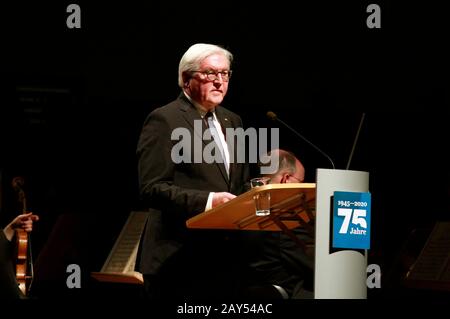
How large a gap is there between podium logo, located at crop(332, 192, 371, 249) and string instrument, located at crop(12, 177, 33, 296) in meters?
3.43

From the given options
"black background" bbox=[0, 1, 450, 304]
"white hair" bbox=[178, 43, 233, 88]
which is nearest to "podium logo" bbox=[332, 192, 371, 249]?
"white hair" bbox=[178, 43, 233, 88]

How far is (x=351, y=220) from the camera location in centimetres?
302

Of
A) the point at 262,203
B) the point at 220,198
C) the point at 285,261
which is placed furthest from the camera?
the point at 285,261

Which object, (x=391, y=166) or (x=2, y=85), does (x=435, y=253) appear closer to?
(x=391, y=166)

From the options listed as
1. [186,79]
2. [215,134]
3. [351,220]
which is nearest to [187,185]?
[215,134]

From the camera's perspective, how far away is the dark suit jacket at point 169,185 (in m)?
3.44

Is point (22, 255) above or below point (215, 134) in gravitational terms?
below

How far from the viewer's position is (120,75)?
6.36 metres

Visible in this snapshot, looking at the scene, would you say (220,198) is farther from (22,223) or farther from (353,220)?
(22,223)

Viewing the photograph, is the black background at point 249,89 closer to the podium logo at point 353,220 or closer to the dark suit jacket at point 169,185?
the dark suit jacket at point 169,185

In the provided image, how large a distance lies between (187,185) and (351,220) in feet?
2.57

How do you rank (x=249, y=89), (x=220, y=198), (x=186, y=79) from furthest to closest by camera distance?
1. (x=249, y=89)
2. (x=186, y=79)
3. (x=220, y=198)
